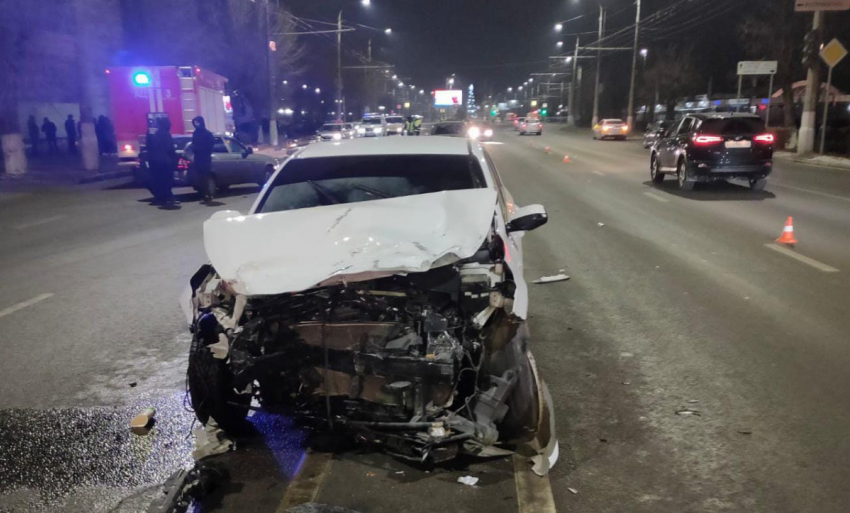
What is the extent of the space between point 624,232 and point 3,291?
889 centimetres

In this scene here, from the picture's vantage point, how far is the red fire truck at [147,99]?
22172 mm

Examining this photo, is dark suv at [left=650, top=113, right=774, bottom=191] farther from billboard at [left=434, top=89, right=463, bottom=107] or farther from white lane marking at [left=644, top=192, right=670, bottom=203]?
billboard at [left=434, top=89, right=463, bottom=107]

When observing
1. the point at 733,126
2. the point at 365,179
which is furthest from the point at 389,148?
the point at 733,126

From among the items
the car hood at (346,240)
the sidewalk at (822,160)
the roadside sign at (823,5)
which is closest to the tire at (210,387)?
the car hood at (346,240)

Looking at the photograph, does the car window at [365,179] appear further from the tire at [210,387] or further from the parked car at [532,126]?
the parked car at [532,126]

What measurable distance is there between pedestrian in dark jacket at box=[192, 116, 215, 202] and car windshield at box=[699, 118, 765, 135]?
1149 centimetres

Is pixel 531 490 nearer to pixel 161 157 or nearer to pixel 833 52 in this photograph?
pixel 161 157

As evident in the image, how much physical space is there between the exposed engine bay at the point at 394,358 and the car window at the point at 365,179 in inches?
52.4

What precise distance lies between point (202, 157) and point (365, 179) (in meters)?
12.1

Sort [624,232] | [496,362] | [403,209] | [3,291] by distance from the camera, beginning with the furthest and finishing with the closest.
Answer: [624,232], [3,291], [403,209], [496,362]

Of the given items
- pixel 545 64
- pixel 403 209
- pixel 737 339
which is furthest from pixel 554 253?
pixel 545 64

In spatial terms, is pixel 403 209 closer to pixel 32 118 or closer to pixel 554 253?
pixel 554 253

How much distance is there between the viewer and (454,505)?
343cm

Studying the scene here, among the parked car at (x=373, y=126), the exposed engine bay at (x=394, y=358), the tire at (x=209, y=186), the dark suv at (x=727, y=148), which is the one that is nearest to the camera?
the exposed engine bay at (x=394, y=358)
